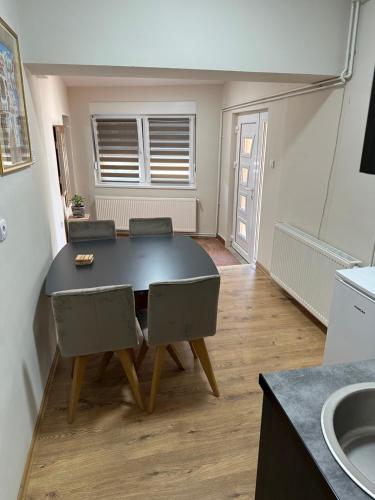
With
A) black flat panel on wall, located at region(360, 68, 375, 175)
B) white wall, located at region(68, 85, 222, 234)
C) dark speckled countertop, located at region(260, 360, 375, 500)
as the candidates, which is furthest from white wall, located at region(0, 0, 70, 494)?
white wall, located at region(68, 85, 222, 234)

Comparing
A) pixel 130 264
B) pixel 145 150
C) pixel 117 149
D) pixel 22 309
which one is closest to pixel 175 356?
pixel 130 264

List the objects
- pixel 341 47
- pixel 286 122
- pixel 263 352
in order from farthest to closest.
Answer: pixel 286 122
pixel 263 352
pixel 341 47

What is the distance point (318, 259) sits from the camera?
282cm

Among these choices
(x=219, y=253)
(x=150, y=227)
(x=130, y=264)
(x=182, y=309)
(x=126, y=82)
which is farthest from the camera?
(x=219, y=253)

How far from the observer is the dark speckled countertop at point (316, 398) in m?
0.72

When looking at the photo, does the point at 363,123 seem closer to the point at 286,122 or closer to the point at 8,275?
the point at 286,122

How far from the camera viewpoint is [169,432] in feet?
6.35

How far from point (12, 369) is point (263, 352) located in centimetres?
185

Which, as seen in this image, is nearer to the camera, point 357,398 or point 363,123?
point 357,398

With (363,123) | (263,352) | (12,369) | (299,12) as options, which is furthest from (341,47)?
(12,369)

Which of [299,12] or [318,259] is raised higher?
[299,12]

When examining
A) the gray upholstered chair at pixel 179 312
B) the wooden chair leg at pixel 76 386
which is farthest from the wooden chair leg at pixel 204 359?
the wooden chair leg at pixel 76 386

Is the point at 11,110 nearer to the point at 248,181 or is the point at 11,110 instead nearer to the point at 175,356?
the point at 175,356

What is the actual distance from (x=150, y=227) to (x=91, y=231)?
0.56m
